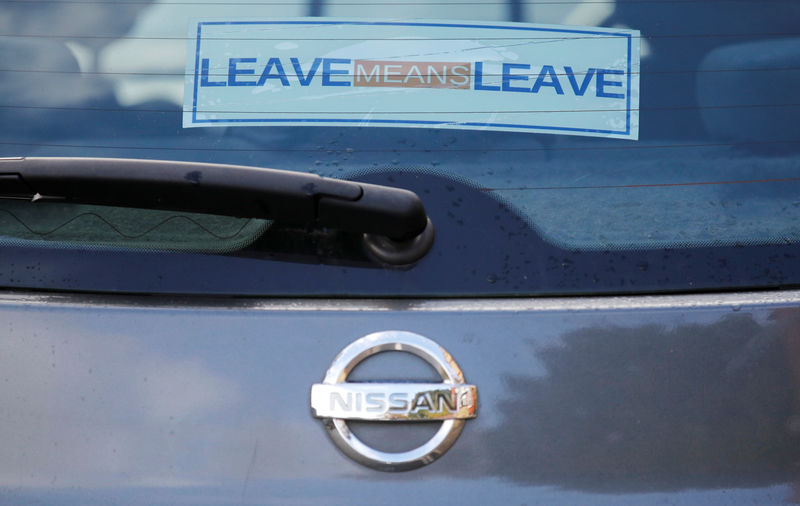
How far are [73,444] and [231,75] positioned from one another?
69cm

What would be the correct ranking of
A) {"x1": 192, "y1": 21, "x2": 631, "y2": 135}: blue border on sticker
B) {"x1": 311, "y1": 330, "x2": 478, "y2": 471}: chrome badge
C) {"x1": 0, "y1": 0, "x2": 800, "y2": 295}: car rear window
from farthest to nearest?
1. {"x1": 192, "y1": 21, "x2": 631, "y2": 135}: blue border on sticker
2. {"x1": 0, "y1": 0, "x2": 800, "y2": 295}: car rear window
3. {"x1": 311, "y1": 330, "x2": 478, "y2": 471}: chrome badge

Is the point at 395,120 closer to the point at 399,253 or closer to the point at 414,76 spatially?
the point at 414,76

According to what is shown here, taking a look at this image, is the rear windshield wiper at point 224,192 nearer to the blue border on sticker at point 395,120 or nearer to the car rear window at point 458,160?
the car rear window at point 458,160

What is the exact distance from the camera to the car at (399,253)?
1131 mm

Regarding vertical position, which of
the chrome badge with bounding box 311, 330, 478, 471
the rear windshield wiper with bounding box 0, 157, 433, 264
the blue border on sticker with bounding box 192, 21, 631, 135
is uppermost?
the blue border on sticker with bounding box 192, 21, 631, 135

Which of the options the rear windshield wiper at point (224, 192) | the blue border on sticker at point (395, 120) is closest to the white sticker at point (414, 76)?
the blue border on sticker at point (395, 120)

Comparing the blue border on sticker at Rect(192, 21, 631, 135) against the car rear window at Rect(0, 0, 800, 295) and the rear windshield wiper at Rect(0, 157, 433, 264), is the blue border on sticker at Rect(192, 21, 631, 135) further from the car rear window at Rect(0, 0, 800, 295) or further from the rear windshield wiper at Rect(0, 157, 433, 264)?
the rear windshield wiper at Rect(0, 157, 433, 264)

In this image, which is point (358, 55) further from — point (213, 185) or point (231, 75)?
point (213, 185)

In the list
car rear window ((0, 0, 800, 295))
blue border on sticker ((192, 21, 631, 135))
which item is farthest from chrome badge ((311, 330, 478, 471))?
blue border on sticker ((192, 21, 631, 135))

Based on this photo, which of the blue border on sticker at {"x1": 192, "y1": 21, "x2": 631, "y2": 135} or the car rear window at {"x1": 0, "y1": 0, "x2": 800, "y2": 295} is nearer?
the car rear window at {"x1": 0, "y1": 0, "x2": 800, "y2": 295}

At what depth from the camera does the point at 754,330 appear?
1207 millimetres

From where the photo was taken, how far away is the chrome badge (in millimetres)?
1119

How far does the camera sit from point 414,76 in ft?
4.76

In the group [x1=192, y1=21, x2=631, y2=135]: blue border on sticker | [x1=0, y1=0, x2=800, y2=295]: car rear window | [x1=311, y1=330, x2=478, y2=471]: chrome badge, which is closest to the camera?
[x1=311, y1=330, x2=478, y2=471]: chrome badge
